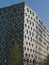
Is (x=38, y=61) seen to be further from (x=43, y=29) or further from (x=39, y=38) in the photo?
(x=43, y=29)

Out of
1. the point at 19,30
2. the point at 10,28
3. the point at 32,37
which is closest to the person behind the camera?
the point at 19,30

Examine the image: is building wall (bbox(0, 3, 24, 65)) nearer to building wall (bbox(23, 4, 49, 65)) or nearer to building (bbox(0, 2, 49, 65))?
building (bbox(0, 2, 49, 65))

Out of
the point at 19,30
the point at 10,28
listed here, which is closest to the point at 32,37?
the point at 19,30

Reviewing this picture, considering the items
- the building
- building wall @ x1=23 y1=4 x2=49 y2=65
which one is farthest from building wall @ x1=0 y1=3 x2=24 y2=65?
building wall @ x1=23 y1=4 x2=49 y2=65

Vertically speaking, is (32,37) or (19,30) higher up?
(19,30)

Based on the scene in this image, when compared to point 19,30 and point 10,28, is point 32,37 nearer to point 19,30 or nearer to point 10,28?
point 19,30

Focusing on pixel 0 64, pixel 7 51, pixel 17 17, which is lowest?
pixel 0 64

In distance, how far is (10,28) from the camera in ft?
330

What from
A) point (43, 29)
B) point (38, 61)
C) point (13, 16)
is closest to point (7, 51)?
point (13, 16)

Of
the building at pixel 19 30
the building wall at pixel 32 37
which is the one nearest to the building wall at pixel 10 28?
the building at pixel 19 30

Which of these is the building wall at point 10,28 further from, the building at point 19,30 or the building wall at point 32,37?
the building wall at point 32,37

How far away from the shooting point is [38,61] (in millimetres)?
117062

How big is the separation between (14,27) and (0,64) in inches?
733

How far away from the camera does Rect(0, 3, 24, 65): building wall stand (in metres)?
97.3
